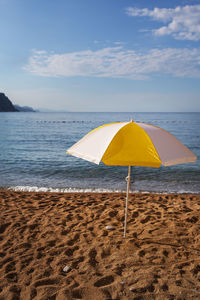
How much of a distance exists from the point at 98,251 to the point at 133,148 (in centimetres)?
230

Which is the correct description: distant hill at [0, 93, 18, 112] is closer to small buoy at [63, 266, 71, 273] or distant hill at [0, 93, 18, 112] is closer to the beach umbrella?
the beach umbrella

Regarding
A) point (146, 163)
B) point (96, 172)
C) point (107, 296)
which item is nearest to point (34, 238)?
point (107, 296)

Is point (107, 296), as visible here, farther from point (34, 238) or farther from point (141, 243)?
point (34, 238)

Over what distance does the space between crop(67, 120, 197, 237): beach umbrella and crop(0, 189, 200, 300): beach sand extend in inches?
75.7

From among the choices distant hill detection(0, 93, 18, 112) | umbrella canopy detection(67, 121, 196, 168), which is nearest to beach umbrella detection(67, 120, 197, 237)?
umbrella canopy detection(67, 121, 196, 168)

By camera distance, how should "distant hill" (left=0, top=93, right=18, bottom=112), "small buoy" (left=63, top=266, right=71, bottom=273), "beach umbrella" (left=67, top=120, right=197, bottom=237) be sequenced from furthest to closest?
"distant hill" (left=0, top=93, right=18, bottom=112) → "small buoy" (left=63, top=266, right=71, bottom=273) → "beach umbrella" (left=67, top=120, right=197, bottom=237)

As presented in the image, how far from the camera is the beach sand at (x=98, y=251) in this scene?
355cm

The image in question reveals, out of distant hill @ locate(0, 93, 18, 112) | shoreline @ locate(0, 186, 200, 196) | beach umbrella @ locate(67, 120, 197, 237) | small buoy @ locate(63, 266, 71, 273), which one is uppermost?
distant hill @ locate(0, 93, 18, 112)

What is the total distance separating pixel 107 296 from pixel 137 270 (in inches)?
31.4

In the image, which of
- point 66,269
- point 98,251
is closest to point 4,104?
point 98,251

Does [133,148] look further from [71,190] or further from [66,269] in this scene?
[71,190]

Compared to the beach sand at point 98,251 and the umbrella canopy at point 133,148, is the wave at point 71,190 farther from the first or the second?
the umbrella canopy at point 133,148

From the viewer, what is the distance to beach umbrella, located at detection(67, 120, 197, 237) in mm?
3729

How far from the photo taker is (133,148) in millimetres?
3855
